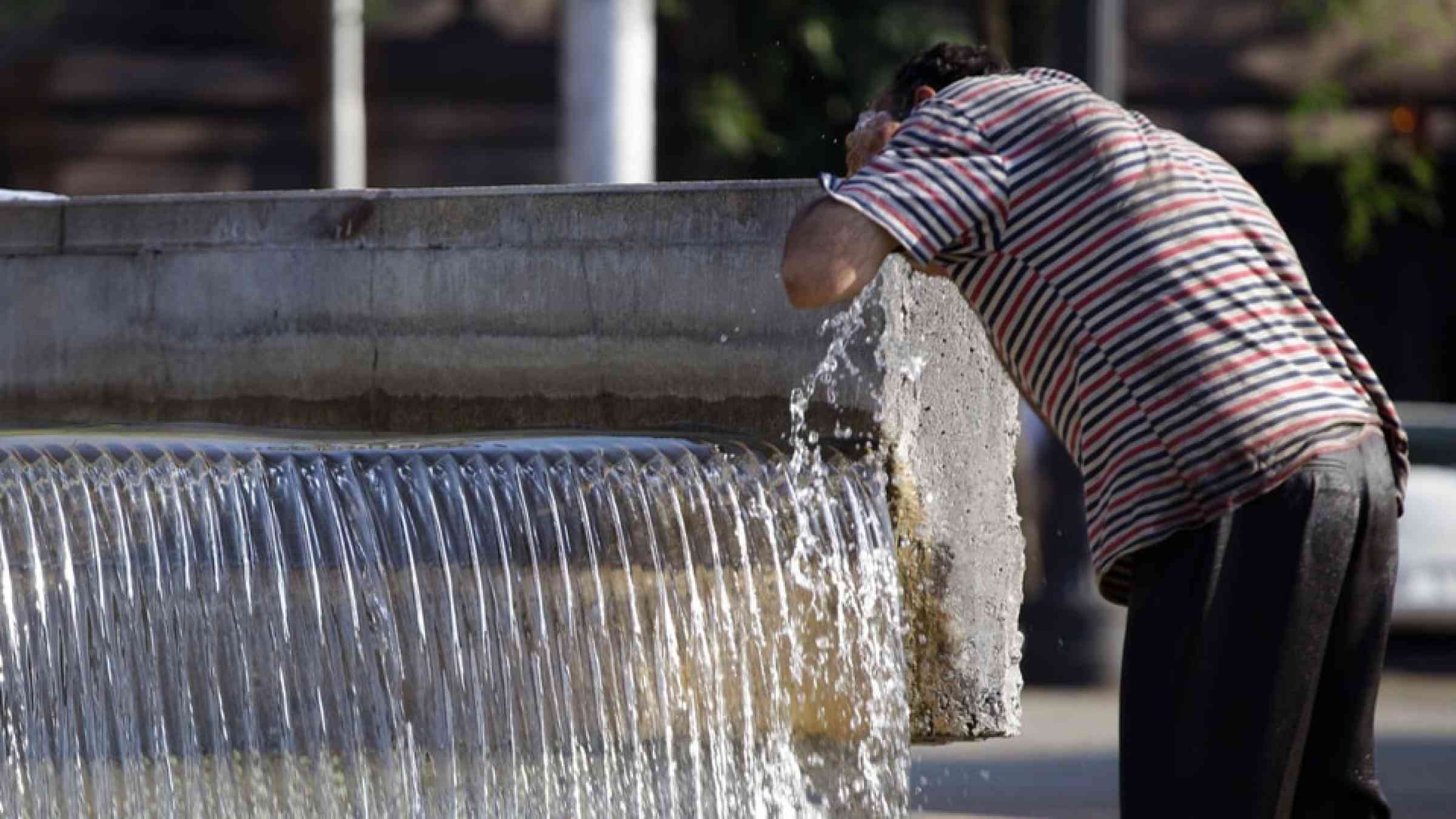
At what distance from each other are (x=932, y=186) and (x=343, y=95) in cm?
1108

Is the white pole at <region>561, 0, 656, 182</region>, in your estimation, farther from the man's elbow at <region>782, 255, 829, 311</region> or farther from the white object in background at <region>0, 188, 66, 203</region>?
the man's elbow at <region>782, 255, 829, 311</region>

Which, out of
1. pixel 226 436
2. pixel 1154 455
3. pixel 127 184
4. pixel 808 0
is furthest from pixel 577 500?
pixel 127 184

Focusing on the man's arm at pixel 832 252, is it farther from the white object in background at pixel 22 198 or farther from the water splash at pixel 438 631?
→ the white object in background at pixel 22 198

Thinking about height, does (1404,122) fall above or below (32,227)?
above

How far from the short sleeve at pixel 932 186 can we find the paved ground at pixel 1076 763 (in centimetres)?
283

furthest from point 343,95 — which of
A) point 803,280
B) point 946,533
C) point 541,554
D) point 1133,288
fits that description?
point 1133,288

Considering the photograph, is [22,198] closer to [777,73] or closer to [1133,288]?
[1133,288]

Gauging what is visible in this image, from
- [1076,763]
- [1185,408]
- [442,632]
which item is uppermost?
[1185,408]

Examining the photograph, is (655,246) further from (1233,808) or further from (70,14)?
(70,14)

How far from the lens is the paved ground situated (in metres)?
6.71

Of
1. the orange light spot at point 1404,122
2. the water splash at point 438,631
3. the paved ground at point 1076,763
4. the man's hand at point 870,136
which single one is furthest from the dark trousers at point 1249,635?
the orange light spot at point 1404,122

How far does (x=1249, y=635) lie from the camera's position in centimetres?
274

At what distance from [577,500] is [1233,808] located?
1337 mm

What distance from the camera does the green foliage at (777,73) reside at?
11.8 metres
